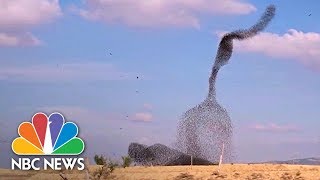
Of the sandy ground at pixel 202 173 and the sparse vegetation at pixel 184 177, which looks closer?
the sandy ground at pixel 202 173

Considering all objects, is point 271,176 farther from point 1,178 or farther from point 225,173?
point 1,178

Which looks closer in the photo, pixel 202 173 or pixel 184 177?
pixel 184 177

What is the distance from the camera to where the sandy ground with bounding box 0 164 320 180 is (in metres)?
56.0

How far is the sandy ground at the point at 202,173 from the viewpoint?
56.0 metres

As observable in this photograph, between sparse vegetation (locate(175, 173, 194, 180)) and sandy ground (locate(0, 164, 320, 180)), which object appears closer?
sandy ground (locate(0, 164, 320, 180))

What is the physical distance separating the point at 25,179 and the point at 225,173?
20.8 metres

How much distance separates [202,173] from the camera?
5772 centimetres

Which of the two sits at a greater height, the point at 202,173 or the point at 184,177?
the point at 202,173

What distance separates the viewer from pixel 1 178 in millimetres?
62125

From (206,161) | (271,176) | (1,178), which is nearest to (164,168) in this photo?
(206,161)

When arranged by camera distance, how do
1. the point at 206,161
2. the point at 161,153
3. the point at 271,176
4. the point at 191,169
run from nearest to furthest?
the point at 271,176 < the point at 191,169 < the point at 206,161 < the point at 161,153

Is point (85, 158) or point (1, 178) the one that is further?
point (1, 178)

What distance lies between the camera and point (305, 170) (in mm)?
59062

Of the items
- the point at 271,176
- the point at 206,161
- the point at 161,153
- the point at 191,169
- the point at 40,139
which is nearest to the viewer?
the point at 40,139
